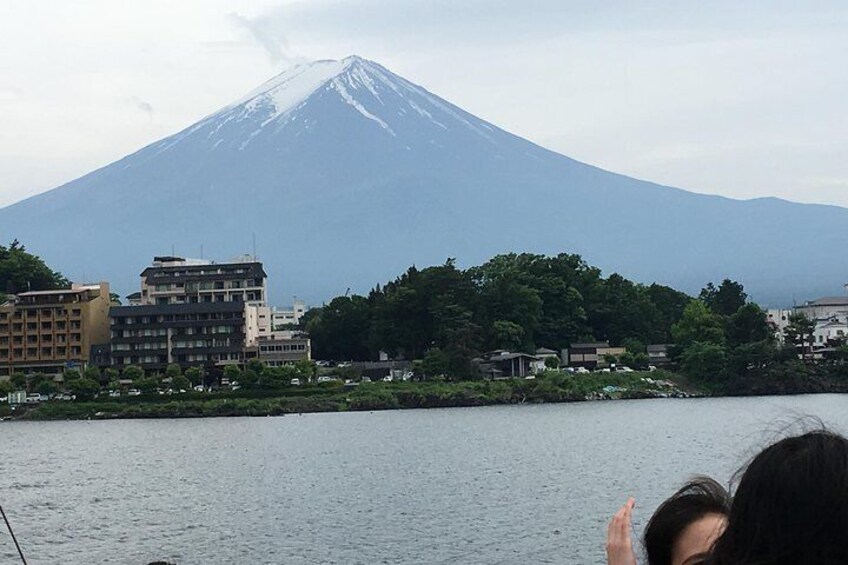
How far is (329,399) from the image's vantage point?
6050 centimetres

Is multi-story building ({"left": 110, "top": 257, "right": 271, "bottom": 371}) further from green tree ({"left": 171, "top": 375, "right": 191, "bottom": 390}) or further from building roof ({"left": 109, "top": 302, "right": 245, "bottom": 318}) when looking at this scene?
green tree ({"left": 171, "top": 375, "right": 191, "bottom": 390})

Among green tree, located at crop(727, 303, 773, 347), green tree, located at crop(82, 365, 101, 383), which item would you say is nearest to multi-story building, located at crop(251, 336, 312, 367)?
green tree, located at crop(82, 365, 101, 383)

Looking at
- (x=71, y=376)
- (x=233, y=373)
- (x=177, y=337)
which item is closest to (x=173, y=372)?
(x=233, y=373)

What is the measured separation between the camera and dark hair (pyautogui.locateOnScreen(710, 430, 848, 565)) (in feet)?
4.51

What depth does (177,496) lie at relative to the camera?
101ft

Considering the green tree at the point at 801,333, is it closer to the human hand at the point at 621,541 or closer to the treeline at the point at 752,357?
the treeline at the point at 752,357

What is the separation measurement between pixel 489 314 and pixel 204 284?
640 inches

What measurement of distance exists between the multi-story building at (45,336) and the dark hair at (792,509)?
6826cm

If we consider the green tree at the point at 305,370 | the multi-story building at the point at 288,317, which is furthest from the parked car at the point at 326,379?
the multi-story building at the point at 288,317

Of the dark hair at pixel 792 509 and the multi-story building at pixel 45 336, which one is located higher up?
the multi-story building at pixel 45 336

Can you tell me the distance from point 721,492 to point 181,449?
43.6 meters

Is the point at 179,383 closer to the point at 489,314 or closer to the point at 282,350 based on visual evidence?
the point at 282,350

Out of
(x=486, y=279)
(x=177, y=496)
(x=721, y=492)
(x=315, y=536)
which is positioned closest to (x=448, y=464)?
(x=177, y=496)

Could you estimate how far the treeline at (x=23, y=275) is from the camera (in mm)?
79375
